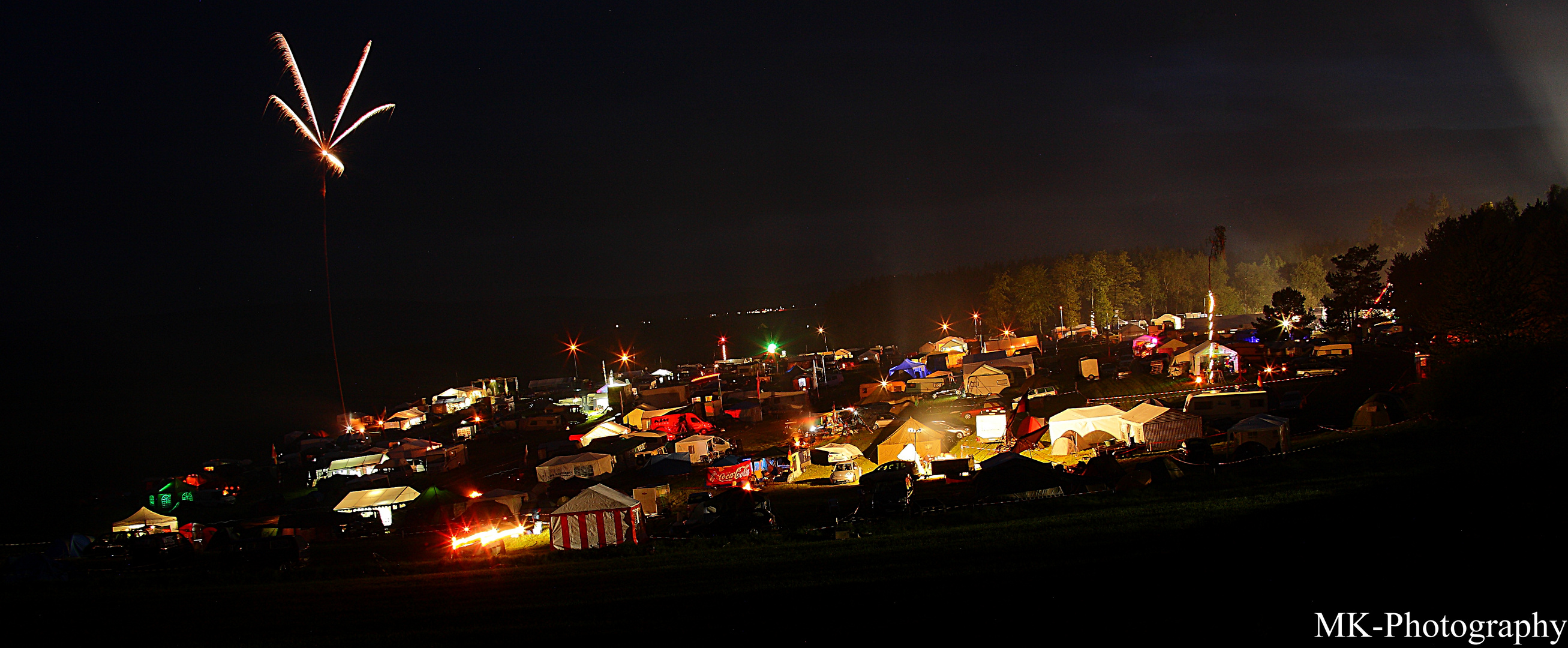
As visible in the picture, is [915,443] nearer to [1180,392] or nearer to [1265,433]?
[1265,433]

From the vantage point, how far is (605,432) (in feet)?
97.5

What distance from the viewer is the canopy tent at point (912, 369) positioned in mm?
40281

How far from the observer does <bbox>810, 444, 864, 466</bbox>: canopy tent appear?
20.9 m

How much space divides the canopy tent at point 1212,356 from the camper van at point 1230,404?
9337 mm

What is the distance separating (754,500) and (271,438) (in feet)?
140

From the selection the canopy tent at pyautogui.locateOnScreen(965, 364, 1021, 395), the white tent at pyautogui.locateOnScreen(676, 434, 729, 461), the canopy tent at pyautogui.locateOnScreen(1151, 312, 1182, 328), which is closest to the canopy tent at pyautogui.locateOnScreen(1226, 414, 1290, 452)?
the white tent at pyautogui.locateOnScreen(676, 434, 729, 461)

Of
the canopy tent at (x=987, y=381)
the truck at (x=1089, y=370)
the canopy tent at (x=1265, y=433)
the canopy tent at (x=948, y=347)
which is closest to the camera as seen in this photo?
the canopy tent at (x=1265, y=433)

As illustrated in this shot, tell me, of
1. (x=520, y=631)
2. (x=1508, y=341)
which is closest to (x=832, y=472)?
(x=520, y=631)

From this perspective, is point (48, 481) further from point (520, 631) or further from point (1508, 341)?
point (1508, 341)

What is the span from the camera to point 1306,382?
83.3 feet

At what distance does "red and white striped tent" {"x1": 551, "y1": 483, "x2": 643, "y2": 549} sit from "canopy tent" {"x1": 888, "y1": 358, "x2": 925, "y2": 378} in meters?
27.6

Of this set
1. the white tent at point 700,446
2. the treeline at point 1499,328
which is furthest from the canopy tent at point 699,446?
the treeline at point 1499,328

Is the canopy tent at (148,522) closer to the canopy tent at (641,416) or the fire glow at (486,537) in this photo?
the fire glow at (486,537)

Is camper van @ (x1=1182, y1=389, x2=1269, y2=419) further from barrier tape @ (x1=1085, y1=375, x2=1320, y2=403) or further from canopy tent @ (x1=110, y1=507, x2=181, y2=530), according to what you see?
canopy tent @ (x1=110, y1=507, x2=181, y2=530)
